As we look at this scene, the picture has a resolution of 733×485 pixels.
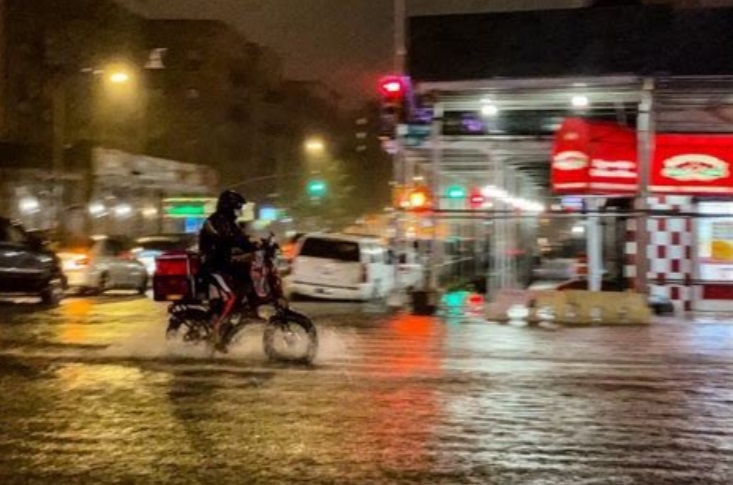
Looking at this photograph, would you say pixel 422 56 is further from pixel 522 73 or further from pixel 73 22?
pixel 73 22

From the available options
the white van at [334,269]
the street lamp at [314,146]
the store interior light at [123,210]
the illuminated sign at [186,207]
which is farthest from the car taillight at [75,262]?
the street lamp at [314,146]

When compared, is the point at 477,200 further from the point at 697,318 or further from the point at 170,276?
the point at 170,276

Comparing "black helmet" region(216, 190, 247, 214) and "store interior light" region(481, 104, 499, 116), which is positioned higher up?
"store interior light" region(481, 104, 499, 116)

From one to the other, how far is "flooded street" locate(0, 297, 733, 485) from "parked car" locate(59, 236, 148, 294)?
1287 cm

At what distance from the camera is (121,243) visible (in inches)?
1228

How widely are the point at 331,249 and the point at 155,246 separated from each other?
28.0ft

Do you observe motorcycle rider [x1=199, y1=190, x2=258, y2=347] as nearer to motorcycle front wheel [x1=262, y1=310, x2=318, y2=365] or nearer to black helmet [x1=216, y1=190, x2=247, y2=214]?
black helmet [x1=216, y1=190, x2=247, y2=214]

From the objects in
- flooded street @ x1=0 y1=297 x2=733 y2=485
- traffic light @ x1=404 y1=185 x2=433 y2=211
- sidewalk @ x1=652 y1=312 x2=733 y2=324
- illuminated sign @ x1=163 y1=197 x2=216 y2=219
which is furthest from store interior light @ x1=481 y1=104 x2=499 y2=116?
illuminated sign @ x1=163 y1=197 x2=216 y2=219

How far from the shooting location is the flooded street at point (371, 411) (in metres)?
7.50

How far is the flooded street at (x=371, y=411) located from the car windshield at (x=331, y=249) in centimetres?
1016

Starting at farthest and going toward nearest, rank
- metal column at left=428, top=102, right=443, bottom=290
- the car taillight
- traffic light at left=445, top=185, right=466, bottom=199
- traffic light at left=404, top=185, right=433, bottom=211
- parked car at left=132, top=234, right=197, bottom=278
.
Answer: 1. parked car at left=132, top=234, right=197, bottom=278
2. traffic light at left=445, top=185, right=466, bottom=199
3. the car taillight
4. metal column at left=428, top=102, right=443, bottom=290
5. traffic light at left=404, top=185, right=433, bottom=211

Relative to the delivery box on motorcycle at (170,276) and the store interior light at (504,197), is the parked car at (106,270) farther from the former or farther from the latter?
the delivery box on motorcycle at (170,276)

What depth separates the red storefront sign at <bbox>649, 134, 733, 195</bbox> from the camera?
2125 centimetres

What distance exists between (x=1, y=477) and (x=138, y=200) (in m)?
43.1
